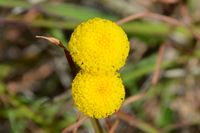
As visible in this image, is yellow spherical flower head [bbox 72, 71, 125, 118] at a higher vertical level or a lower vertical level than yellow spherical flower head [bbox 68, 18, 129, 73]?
lower

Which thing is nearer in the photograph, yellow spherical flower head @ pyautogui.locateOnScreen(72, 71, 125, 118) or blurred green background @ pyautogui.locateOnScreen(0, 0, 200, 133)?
yellow spherical flower head @ pyautogui.locateOnScreen(72, 71, 125, 118)

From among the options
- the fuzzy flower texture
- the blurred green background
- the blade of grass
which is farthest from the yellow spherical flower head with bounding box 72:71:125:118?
the blade of grass

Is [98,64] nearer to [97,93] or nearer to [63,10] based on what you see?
[97,93]

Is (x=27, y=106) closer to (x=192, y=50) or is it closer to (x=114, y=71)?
(x=192, y=50)

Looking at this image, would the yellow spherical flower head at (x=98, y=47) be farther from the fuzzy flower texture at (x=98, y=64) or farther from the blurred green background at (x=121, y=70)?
the blurred green background at (x=121, y=70)

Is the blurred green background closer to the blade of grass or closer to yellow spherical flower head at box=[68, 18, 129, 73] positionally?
the blade of grass

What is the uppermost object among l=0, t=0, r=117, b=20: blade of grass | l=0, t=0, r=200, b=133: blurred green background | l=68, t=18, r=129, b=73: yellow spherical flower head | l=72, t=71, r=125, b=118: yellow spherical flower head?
l=68, t=18, r=129, b=73: yellow spherical flower head

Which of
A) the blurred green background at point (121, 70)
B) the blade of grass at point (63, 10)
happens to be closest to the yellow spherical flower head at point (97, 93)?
the blurred green background at point (121, 70)

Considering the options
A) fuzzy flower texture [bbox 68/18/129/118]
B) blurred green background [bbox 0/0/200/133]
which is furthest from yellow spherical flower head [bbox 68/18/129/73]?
blurred green background [bbox 0/0/200/133]
